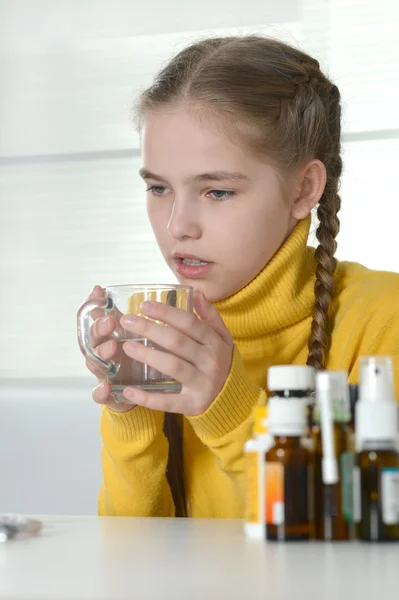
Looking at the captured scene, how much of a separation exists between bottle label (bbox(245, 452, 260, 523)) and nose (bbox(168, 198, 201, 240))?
552 millimetres

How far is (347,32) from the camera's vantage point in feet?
8.18

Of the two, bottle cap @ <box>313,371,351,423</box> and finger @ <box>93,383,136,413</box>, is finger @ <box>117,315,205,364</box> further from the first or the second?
bottle cap @ <box>313,371,351,423</box>

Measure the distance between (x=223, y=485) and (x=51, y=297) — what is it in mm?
1405

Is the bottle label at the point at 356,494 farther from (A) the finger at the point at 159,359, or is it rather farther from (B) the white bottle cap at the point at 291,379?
(A) the finger at the point at 159,359

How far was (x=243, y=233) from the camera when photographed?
4.52 feet

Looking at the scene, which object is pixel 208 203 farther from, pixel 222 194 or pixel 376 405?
pixel 376 405

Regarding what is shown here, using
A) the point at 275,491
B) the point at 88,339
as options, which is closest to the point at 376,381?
the point at 275,491

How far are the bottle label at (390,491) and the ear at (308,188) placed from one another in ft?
2.55

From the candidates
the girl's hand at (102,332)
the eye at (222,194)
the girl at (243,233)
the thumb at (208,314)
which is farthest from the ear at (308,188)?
the girl's hand at (102,332)

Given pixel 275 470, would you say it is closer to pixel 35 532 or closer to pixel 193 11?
pixel 35 532

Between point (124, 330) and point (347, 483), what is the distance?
12.5 inches

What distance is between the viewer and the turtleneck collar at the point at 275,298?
144cm

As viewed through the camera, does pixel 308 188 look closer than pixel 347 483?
No

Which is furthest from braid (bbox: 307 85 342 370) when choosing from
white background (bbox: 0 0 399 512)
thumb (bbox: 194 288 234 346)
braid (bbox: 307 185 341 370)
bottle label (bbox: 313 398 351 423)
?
white background (bbox: 0 0 399 512)
